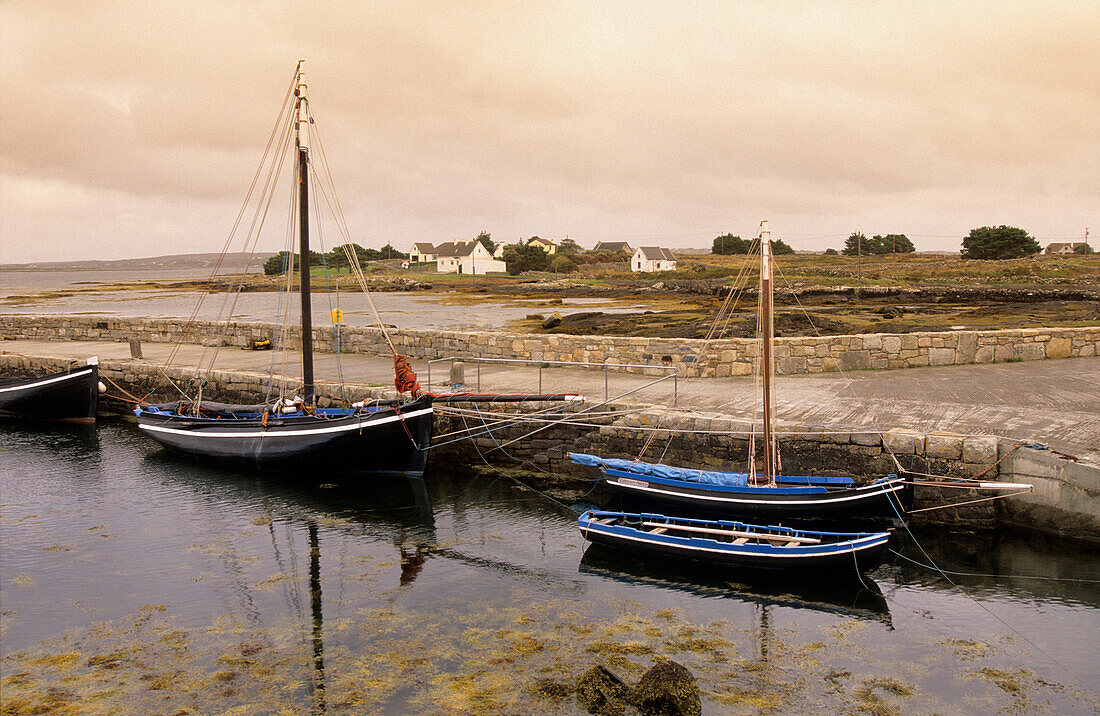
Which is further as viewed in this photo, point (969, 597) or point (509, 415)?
point (509, 415)

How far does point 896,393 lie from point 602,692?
28.6 ft

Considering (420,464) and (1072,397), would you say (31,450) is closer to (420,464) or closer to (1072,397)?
(420,464)

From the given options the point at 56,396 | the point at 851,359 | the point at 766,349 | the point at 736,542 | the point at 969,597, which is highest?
the point at 766,349

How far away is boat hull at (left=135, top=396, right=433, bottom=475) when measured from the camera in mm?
12812

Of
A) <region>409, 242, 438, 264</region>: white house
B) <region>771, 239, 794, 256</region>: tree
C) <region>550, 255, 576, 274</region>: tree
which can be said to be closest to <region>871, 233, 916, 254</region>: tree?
<region>771, 239, 794, 256</region>: tree

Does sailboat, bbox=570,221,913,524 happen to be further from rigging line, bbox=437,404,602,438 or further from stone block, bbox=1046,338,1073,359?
stone block, bbox=1046,338,1073,359

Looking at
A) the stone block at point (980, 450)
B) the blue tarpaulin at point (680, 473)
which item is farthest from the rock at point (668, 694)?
the stone block at point (980, 450)

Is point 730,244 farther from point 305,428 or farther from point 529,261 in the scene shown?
point 305,428

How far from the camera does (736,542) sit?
28.6ft

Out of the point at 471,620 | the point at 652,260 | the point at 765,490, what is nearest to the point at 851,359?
the point at 765,490

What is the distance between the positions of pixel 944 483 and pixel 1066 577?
64.0 inches

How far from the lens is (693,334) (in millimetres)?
26125

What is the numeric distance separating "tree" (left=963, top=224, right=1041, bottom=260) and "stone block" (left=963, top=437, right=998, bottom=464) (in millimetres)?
71067

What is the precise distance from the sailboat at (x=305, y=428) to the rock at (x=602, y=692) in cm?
723
